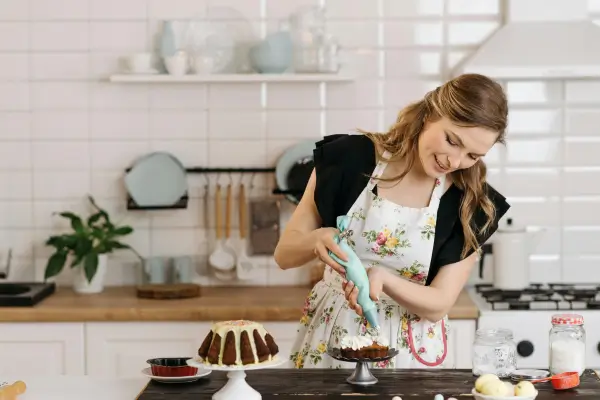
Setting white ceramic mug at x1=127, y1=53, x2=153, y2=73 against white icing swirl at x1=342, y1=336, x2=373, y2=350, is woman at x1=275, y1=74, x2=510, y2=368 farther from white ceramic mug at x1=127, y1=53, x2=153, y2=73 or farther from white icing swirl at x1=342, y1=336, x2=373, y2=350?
white ceramic mug at x1=127, y1=53, x2=153, y2=73


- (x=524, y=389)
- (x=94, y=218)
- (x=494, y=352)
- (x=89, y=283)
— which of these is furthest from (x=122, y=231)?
(x=524, y=389)

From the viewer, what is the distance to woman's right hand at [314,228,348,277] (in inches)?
96.3

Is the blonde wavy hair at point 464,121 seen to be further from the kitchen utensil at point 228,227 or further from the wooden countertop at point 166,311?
the kitchen utensil at point 228,227

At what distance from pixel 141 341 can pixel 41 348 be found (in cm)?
38

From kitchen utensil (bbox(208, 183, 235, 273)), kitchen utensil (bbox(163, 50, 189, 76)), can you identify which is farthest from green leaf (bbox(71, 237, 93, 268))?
kitchen utensil (bbox(163, 50, 189, 76))

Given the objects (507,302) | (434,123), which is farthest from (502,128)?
(507,302)

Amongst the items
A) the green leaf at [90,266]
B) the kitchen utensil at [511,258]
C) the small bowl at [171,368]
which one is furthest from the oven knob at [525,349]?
the green leaf at [90,266]

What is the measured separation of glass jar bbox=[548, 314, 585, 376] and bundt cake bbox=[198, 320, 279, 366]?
735mm

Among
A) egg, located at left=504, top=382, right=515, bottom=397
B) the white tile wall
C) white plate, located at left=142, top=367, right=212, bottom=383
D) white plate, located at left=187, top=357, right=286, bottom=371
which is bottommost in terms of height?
white plate, located at left=142, top=367, right=212, bottom=383

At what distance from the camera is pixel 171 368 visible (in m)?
2.51

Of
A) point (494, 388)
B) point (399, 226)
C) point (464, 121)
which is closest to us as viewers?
point (494, 388)

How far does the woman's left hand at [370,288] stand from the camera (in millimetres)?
2498

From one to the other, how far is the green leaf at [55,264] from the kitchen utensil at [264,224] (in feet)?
2.59

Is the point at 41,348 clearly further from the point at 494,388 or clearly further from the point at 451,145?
the point at 494,388
